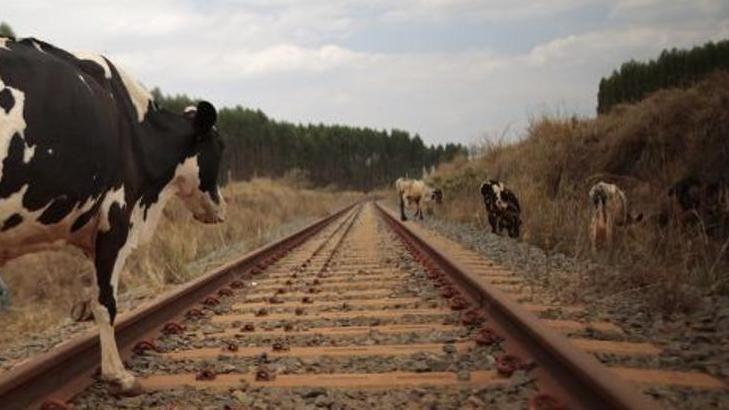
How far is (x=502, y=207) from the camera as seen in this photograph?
1145cm

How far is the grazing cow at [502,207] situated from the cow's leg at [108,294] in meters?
8.44

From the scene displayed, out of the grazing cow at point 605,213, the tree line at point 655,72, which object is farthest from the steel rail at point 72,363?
the tree line at point 655,72

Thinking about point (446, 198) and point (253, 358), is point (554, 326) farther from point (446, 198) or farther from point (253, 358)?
point (446, 198)

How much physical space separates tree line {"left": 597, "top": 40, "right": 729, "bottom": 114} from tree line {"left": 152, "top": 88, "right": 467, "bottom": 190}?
4874 centimetres

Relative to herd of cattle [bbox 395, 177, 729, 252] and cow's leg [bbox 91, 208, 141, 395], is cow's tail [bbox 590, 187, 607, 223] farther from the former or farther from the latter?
cow's leg [bbox 91, 208, 141, 395]

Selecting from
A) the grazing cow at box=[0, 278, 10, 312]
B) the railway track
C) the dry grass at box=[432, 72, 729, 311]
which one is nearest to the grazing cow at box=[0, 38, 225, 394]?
the railway track

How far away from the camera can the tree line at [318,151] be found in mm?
101625

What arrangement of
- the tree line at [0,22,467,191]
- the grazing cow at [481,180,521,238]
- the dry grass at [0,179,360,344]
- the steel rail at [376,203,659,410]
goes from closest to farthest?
1. the steel rail at [376,203,659,410]
2. the dry grass at [0,179,360,344]
3. the grazing cow at [481,180,521,238]
4. the tree line at [0,22,467,191]

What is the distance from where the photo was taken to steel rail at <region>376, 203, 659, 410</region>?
2.49 metres

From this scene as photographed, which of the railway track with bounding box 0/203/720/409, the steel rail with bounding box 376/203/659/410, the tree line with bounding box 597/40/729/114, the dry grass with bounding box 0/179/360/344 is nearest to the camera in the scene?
the steel rail with bounding box 376/203/659/410

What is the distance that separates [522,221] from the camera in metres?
11.6

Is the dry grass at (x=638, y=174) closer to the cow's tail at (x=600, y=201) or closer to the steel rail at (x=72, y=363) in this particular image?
the cow's tail at (x=600, y=201)

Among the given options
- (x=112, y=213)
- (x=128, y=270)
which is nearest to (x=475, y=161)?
(x=128, y=270)

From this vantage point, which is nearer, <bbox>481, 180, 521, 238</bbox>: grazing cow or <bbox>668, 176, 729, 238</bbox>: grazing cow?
<bbox>668, 176, 729, 238</bbox>: grazing cow
